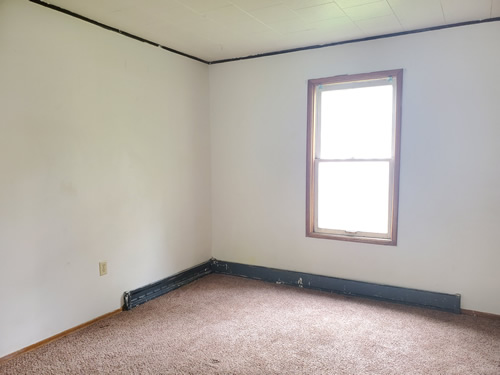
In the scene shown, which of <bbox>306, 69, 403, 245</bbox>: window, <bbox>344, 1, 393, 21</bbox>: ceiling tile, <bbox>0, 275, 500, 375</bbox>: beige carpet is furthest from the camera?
<bbox>306, 69, 403, 245</bbox>: window

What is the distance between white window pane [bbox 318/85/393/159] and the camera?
3.28 meters

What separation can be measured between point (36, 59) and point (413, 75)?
115 inches

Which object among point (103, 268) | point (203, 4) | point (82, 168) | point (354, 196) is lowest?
point (103, 268)

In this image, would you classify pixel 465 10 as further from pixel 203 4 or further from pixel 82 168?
pixel 82 168

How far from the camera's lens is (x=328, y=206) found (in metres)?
3.60

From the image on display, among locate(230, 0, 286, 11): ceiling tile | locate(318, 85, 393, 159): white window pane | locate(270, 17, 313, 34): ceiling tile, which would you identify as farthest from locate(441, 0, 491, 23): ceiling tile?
locate(230, 0, 286, 11): ceiling tile

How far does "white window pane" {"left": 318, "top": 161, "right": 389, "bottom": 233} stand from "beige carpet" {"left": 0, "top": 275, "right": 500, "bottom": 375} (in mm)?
716

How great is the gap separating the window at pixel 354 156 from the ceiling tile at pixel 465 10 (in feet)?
1.81

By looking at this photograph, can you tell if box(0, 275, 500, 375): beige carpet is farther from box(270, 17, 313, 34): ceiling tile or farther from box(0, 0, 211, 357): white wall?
box(270, 17, 313, 34): ceiling tile

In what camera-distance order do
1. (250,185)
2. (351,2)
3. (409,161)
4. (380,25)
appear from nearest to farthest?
(351,2)
(380,25)
(409,161)
(250,185)

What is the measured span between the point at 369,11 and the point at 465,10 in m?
0.68

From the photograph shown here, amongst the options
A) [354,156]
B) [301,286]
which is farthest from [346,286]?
[354,156]

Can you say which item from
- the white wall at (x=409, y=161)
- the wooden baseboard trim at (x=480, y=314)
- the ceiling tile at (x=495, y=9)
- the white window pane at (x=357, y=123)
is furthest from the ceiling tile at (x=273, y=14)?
the wooden baseboard trim at (x=480, y=314)

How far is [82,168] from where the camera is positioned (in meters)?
2.77
